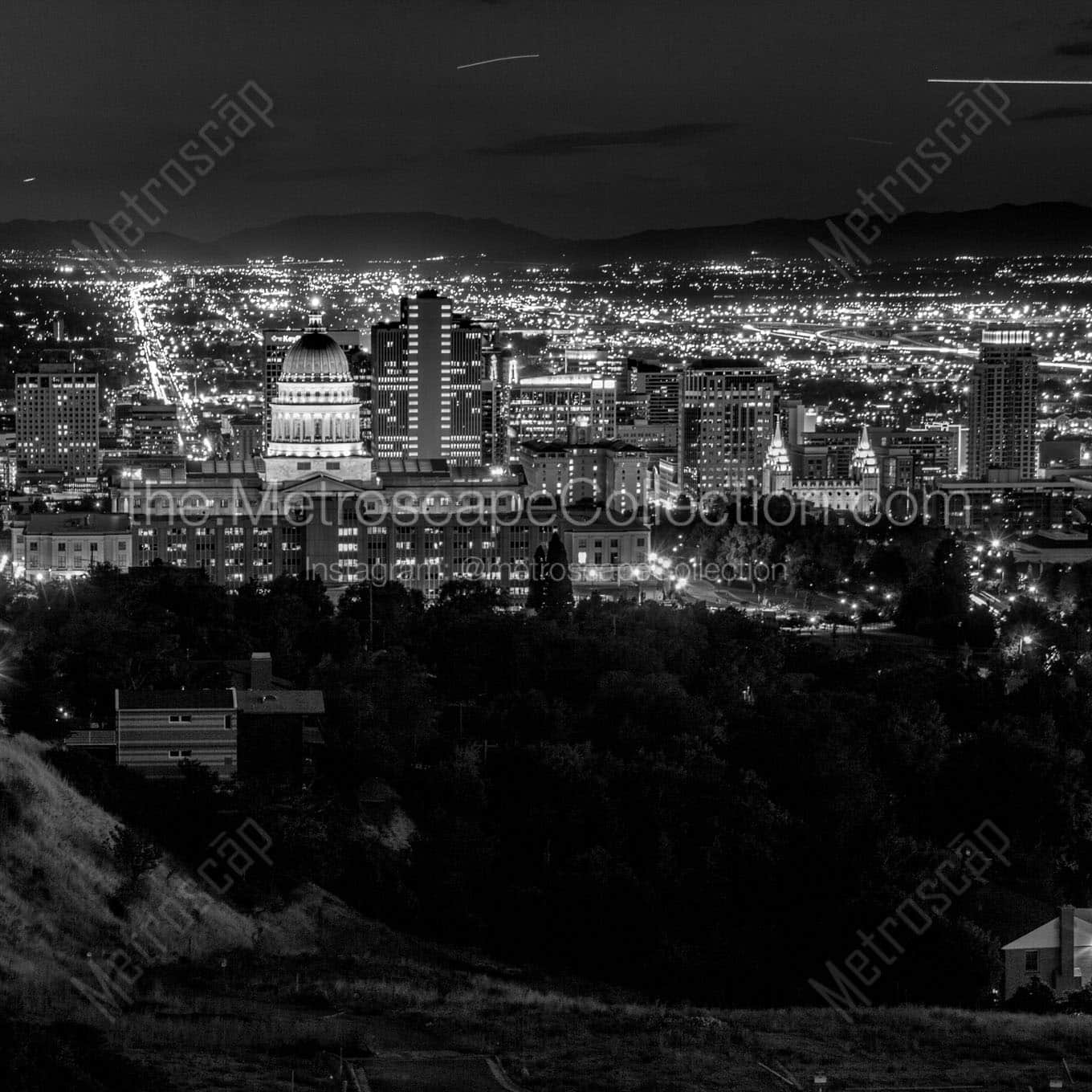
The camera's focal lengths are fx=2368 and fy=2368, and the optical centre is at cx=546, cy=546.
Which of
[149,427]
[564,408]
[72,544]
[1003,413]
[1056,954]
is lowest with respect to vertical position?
[1056,954]

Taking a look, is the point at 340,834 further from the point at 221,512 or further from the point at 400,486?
the point at 400,486

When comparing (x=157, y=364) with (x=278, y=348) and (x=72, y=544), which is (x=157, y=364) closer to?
(x=278, y=348)

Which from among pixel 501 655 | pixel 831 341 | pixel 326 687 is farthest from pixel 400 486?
pixel 831 341

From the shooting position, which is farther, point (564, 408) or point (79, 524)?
point (564, 408)

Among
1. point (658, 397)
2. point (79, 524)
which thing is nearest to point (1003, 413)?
point (658, 397)

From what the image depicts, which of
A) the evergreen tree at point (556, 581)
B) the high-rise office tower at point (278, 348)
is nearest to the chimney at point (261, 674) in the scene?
the evergreen tree at point (556, 581)

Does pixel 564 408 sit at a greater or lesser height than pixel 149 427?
greater
